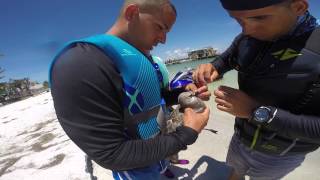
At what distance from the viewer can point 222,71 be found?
2.58 meters

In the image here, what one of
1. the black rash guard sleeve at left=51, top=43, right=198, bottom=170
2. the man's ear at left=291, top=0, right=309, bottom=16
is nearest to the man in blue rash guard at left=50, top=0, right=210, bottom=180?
the black rash guard sleeve at left=51, top=43, right=198, bottom=170

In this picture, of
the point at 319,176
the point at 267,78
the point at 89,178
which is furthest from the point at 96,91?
the point at 319,176

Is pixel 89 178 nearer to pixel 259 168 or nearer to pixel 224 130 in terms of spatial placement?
pixel 259 168

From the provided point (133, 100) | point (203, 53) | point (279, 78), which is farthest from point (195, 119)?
point (203, 53)

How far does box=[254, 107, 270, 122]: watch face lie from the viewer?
69.1 inches

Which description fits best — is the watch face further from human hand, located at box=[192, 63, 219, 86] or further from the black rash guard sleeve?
the black rash guard sleeve

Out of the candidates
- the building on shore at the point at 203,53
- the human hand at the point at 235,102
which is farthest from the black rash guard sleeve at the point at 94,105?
the building on shore at the point at 203,53

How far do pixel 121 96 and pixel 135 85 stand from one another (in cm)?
14

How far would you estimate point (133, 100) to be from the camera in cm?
164

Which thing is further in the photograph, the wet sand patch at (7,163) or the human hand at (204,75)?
the wet sand patch at (7,163)

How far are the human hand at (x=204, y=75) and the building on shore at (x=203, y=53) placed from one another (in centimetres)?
5834

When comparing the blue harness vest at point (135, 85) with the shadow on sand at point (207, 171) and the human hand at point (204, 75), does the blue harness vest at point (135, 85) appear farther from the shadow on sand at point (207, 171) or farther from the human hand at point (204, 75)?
the shadow on sand at point (207, 171)

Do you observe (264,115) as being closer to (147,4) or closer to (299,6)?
(299,6)

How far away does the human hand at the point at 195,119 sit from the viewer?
1.72 meters
